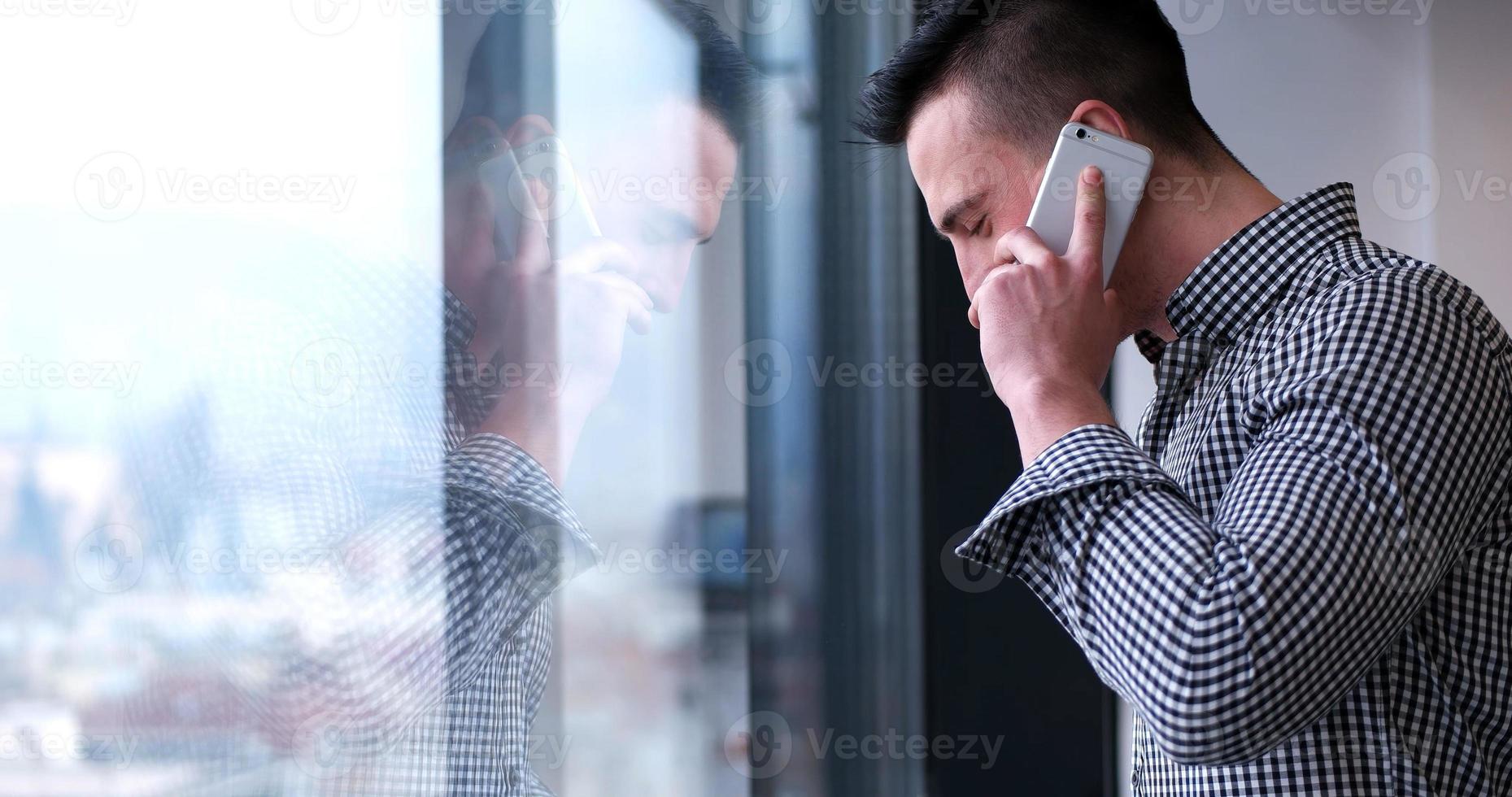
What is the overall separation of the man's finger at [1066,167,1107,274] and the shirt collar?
0.22ft

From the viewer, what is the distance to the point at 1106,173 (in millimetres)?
759

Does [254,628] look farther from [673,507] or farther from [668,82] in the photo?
[668,82]

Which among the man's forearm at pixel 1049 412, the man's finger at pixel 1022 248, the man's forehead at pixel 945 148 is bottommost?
the man's forearm at pixel 1049 412

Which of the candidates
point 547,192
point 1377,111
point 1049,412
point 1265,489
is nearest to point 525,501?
point 547,192

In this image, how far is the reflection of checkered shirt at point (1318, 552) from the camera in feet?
1.71

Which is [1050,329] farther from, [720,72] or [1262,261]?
[720,72]

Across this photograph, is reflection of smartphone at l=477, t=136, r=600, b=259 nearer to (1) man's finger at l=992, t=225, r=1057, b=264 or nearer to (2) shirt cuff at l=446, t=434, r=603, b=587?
(2) shirt cuff at l=446, t=434, r=603, b=587

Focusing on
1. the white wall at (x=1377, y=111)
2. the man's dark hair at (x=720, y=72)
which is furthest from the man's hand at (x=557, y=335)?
the white wall at (x=1377, y=111)

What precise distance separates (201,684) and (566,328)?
0.30 m

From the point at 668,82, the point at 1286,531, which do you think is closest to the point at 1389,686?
the point at 1286,531

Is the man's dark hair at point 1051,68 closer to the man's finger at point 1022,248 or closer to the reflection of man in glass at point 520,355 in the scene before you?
the man's finger at point 1022,248

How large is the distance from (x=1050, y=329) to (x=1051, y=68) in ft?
0.85

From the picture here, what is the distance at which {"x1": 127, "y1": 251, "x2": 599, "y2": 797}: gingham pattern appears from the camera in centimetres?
62

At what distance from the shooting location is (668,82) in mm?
810
